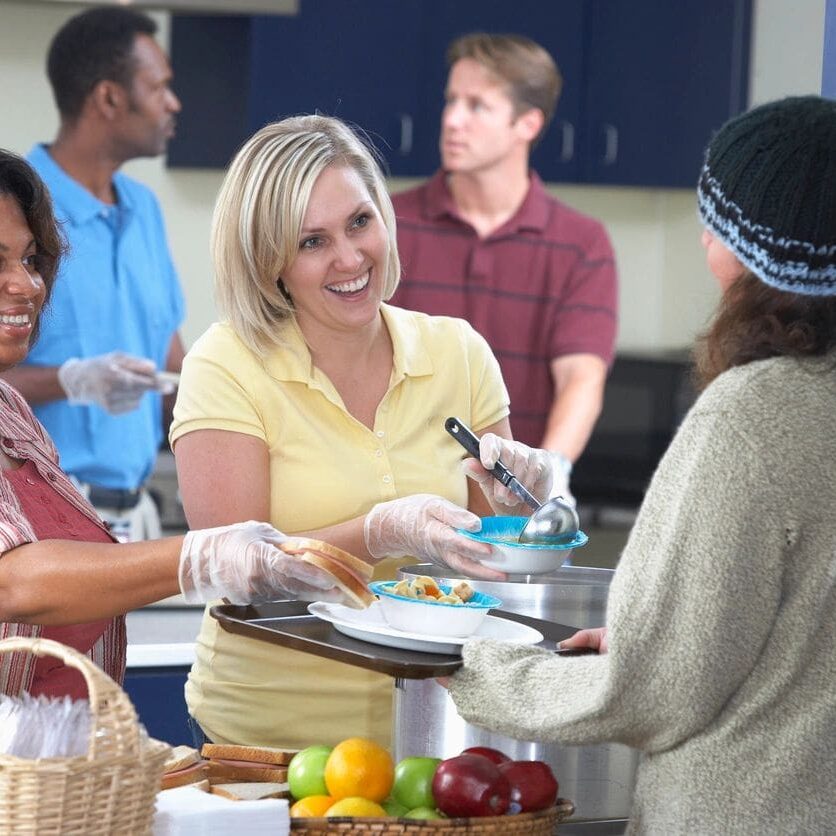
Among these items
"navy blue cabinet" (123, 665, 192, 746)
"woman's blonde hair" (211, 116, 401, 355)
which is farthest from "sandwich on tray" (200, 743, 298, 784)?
"navy blue cabinet" (123, 665, 192, 746)

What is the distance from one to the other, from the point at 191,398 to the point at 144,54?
2.18 meters

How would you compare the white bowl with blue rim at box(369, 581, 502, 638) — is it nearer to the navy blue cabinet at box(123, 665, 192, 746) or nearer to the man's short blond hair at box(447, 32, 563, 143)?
the navy blue cabinet at box(123, 665, 192, 746)

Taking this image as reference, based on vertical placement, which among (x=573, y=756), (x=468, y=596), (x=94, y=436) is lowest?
(x=94, y=436)

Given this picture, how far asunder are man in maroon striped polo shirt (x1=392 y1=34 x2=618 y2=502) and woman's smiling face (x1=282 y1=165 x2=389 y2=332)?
1.78 metres

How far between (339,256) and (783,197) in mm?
837

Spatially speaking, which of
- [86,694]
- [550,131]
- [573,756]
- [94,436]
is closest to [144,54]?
[94,436]

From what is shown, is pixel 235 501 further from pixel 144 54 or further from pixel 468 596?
pixel 144 54

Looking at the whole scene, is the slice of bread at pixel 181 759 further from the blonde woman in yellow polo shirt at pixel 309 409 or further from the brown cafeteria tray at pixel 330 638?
the blonde woman in yellow polo shirt at pixel 309 409

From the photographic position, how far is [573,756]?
1468 millimetres

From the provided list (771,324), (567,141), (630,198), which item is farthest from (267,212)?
(630,198)

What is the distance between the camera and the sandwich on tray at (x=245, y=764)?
4.71ft

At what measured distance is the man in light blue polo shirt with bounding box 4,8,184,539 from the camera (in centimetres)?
344

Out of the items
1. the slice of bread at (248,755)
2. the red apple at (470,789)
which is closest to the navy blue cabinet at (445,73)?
the slice of bread at (248,755)

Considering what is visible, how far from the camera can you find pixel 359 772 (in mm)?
1343
